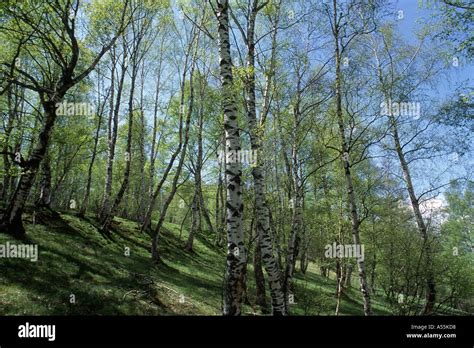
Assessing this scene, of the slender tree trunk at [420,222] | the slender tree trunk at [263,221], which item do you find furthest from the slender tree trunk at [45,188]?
the slender tree trunk at [420,222]

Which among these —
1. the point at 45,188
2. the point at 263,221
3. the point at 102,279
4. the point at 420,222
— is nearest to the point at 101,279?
the point at 102,279

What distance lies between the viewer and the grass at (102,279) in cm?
836

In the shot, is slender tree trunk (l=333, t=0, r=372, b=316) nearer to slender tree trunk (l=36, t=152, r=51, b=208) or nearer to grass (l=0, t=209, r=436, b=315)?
grass (l=0, t=209, r=436, b=315)

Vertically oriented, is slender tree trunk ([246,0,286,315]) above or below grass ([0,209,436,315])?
above

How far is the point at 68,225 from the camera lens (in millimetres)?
16438

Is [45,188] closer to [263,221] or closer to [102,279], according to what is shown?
[102,279]

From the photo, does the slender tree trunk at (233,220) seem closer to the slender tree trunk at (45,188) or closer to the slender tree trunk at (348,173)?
the slender tree trunk at (348,173)

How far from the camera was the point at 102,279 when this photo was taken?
10.9 meters

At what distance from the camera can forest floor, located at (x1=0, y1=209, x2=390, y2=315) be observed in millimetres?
8359

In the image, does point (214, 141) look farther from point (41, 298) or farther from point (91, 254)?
point (41, 298)

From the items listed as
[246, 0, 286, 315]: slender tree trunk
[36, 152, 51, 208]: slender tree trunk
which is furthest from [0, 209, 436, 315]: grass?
[246, 0, 286, 315]: slender tree trunk

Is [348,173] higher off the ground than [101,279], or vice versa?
[348,173]

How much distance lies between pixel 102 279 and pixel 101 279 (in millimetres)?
40
